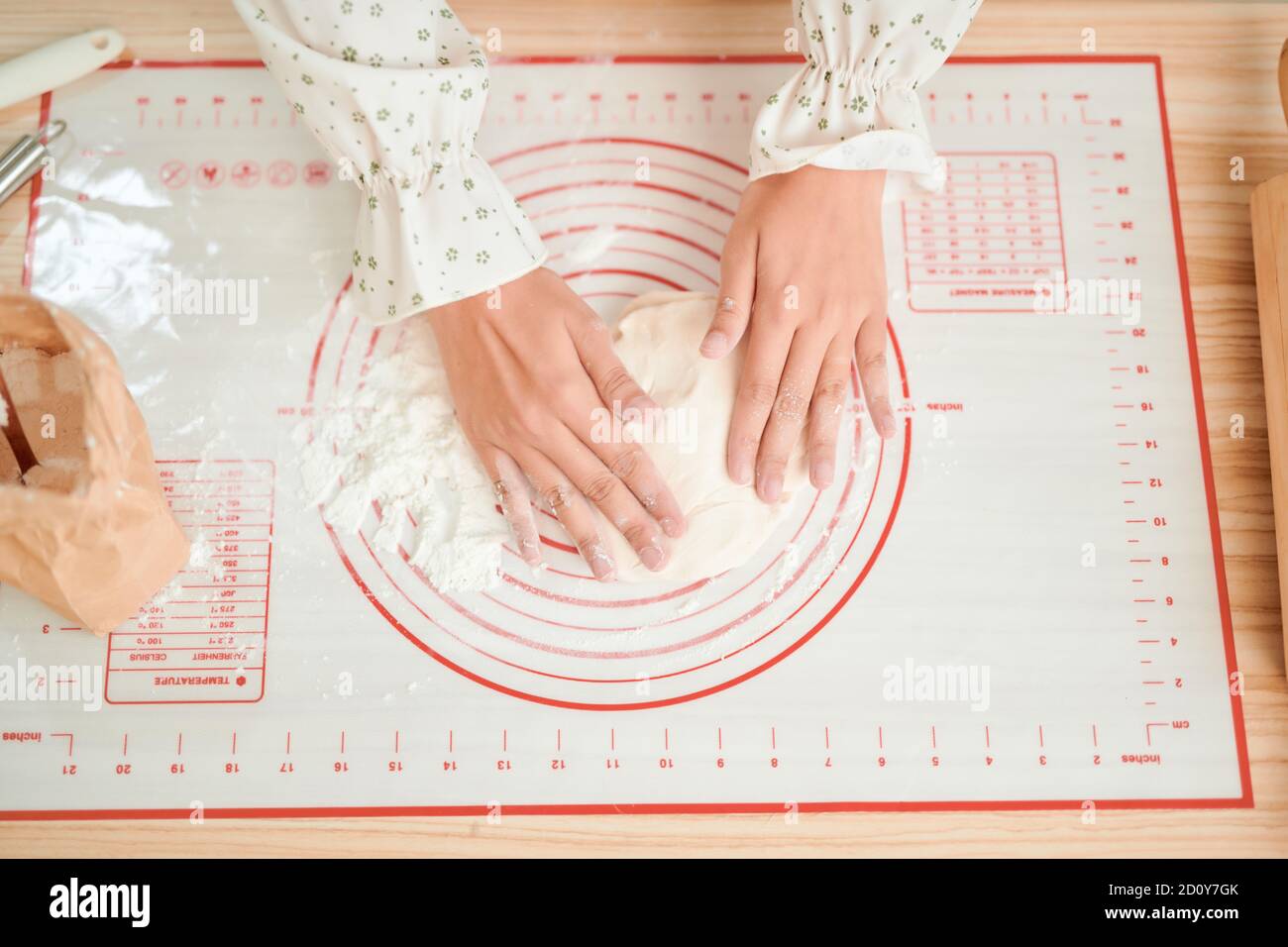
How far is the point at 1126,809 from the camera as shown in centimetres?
74

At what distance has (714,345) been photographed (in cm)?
76

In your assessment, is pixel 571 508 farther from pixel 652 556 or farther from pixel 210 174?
pixel 210 174

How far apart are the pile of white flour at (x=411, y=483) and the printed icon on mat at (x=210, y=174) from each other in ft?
0.88

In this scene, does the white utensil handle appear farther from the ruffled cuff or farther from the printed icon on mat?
the ruffled cuff

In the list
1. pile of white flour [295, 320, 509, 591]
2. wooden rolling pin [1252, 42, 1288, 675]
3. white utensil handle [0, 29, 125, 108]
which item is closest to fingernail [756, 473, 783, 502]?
pile of white flour [295, 320, 509, 591]

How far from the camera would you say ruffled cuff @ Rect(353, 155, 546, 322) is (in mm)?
750

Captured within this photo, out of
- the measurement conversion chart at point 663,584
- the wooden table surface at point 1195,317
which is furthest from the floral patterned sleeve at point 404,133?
the wooden table surface at point 1195,317

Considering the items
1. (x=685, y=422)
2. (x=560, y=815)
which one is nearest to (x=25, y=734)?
(x=560, y=815)

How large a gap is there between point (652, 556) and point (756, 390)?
0.17 metres

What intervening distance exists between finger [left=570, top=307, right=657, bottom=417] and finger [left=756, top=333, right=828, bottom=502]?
0.34ft

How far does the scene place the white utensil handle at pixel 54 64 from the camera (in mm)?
861

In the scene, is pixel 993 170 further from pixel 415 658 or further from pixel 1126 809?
pixel 415 658

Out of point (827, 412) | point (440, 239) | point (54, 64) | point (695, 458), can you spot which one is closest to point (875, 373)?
point (827, 412)

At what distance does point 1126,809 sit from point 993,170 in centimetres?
59
